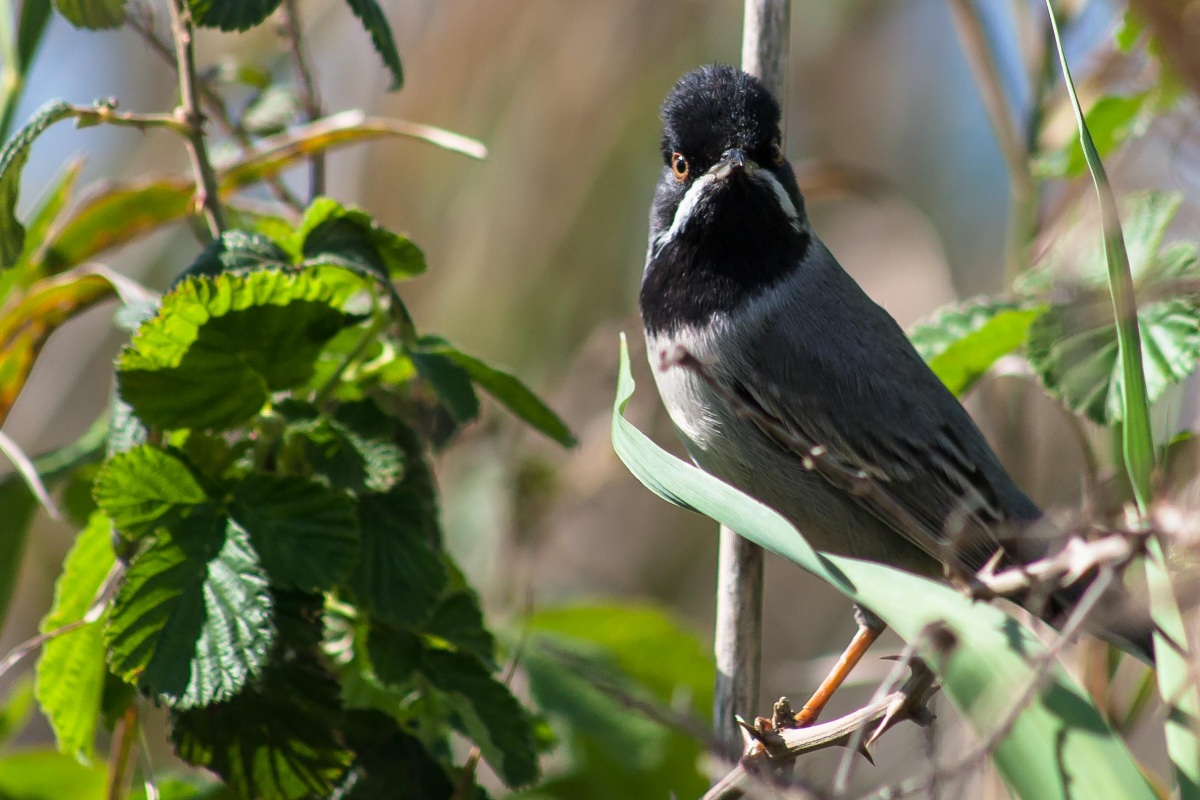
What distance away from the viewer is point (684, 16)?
17.7 ft

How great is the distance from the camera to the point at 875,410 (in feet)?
8.45

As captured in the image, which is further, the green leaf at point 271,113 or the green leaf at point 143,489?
the green leaf at point 271,113

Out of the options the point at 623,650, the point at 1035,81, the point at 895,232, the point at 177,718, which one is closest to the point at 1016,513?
the point at 623,650

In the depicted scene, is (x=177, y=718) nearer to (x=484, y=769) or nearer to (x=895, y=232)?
(x=484, y=769)

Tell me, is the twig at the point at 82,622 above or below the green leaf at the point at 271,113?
below

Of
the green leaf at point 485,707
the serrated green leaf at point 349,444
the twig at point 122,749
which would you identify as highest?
the serrated green leaf at point 349,444

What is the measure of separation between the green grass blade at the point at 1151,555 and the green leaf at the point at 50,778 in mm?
2071

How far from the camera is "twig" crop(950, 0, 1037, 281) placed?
123 inches

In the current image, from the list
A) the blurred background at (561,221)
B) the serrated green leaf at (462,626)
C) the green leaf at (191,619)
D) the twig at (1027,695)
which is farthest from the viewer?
the blurred background at (561,221)

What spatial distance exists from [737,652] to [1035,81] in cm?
184

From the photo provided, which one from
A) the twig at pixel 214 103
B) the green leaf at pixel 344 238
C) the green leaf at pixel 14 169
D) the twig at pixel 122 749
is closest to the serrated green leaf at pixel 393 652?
the twig at pixel 122 749

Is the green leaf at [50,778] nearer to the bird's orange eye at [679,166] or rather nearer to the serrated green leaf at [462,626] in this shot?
the serrated green leaf at [462,626]

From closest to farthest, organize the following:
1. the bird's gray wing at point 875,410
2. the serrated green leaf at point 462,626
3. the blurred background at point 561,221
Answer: the serrated green leaf at point 462,626, the bird's gray wing at point 875,410, the blurred background at point 561,221

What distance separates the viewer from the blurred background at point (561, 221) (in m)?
4.35
